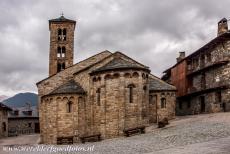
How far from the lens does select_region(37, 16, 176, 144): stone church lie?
28.5 m

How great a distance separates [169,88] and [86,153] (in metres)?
18.2

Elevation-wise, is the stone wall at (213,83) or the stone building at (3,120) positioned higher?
the stone wall at (213,83)

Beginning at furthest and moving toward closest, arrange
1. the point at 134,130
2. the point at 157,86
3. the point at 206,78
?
the point at 206,78 < the point at 157,86 < the point at 134,130

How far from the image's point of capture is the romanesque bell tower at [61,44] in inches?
1855

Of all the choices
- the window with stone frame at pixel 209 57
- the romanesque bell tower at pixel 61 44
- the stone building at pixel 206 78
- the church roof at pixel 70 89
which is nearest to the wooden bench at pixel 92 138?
the church roof at pixel 70 89

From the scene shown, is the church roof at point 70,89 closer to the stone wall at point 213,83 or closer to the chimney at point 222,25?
the stone wall at point 213,83

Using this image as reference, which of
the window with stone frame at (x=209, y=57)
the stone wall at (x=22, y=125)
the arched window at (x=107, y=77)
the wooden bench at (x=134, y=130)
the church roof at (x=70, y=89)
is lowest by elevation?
the stone wall at (x=22, y=125)

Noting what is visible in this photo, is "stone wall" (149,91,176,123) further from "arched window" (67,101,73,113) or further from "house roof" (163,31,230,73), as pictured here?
"arched window" (67,101,73,113)

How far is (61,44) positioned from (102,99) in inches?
799

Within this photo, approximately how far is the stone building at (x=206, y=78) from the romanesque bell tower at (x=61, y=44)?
15.6 meters

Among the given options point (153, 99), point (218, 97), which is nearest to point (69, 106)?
point (153, 99)

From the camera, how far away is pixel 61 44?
47.5 meters

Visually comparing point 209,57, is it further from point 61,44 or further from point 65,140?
point 61,44

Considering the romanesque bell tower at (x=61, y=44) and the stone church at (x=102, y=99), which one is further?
the romanesque bell tower at (x=61, y=44)
